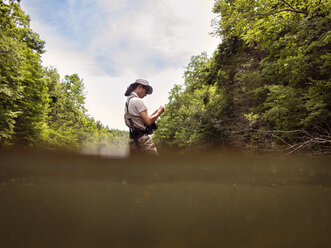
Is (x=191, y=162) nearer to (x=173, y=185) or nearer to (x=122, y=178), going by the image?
(x=173, y=185)

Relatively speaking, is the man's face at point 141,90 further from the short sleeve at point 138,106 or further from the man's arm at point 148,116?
the man's arm at point 148,116

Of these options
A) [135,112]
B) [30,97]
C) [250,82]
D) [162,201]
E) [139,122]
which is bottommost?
[162,201]

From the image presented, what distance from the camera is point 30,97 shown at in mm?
14438

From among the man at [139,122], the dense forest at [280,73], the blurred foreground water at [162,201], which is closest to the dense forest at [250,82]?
the dense forest at [280,73]

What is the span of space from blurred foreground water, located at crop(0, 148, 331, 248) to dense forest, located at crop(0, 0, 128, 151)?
766 millimetres

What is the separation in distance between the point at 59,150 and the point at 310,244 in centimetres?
488

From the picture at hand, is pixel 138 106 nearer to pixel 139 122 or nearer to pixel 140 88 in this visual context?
pixel 139 122

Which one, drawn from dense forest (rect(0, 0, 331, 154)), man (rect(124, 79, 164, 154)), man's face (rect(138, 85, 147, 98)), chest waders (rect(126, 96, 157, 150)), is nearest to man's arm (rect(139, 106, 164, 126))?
man (rect(124, 79, 164, 154))

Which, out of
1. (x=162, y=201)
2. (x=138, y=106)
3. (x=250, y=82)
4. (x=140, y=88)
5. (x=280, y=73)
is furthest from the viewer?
(x=250, y=82)

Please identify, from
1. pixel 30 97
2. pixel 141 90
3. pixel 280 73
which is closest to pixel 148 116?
pixel 141 90

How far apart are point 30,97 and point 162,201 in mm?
14436

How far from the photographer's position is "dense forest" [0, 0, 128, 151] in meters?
9.44

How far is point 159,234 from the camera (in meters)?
3.72

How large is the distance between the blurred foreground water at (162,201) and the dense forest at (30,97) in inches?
30.2
